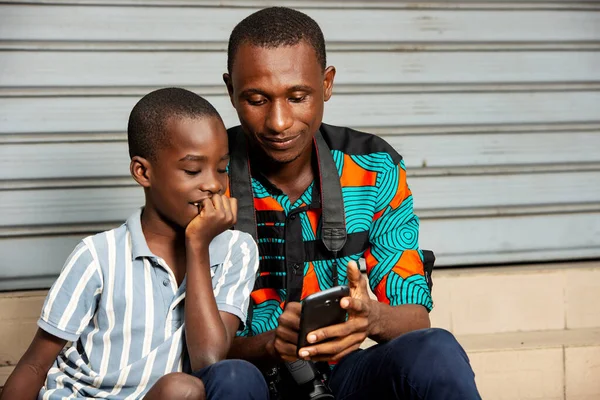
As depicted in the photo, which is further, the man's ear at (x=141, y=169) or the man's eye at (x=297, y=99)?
the man's eye at (x=297, y=99)

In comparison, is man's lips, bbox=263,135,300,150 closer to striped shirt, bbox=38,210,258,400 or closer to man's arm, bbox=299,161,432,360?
man's arm, bbox=299,161,432,360

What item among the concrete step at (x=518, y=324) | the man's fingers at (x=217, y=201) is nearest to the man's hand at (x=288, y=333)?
the man's fingers at (x=217, y=201)

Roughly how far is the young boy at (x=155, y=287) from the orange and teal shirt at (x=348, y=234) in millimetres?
293

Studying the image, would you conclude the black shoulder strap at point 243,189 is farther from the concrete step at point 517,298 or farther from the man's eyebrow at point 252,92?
the concrete step at point 517,298

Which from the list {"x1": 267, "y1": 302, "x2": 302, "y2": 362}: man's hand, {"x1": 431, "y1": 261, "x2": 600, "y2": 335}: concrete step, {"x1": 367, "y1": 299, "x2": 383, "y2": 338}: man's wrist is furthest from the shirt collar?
{"x1": 431, "y1": 261, "x2": 600, "y2": 335}: concrete step

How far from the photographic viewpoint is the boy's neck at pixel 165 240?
2707 millimetres

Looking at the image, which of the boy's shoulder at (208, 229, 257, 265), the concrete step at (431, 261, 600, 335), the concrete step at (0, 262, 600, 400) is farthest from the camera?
the concrete step at (431, 261, 600, 335)

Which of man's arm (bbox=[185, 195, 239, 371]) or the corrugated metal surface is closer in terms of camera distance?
man's arm (bbox=[185, 195, 239, 371])

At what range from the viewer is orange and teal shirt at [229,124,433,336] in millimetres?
3014

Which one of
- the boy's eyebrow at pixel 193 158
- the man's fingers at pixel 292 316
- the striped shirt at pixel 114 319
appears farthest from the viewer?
the boy's eyebrow at pixel 193 158

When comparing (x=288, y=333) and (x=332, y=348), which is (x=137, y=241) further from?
(x=332, y=348)

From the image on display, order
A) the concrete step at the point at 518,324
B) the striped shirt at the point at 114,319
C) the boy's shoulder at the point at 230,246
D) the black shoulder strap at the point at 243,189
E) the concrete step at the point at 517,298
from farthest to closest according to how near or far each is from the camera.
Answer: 1. the concrete step at the point at 517,298
2. the concrete step at the point at 518,324
3. the black shoulder strap at the point at 243,189
4. the boy's shoulder at the point at 230,246
5. the striped shirt at the point at 114,319

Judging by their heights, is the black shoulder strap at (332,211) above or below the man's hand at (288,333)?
above

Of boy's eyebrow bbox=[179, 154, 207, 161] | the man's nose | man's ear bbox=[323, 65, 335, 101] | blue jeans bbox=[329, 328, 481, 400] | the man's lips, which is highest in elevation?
man's ear bbox=[323, 65, 335, 101]
